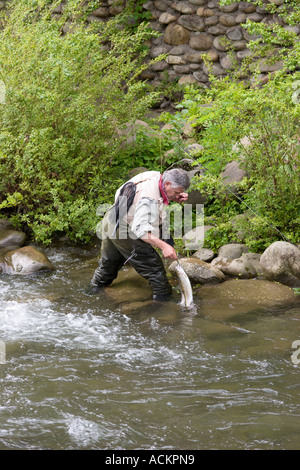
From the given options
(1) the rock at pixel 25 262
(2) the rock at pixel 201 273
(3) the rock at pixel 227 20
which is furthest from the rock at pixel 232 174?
(3) the rock at pixel 227 20

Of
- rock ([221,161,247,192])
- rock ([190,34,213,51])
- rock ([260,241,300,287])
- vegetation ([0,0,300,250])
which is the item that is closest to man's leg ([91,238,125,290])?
vegetation ([0,0,300,250])

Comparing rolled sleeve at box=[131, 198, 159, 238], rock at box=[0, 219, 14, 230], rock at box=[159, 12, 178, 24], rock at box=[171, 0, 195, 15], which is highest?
rock at box=[171, 0, 195, 15]

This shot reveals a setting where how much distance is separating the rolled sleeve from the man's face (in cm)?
17

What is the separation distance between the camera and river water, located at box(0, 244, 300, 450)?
12.0 feet

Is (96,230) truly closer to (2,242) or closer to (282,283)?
(2,242)

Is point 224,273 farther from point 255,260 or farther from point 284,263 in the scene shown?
point 284,263

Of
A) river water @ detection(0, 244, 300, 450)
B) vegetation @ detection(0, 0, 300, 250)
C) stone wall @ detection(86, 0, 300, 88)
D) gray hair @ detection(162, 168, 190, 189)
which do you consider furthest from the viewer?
stone wall @ detection(86, 0, 300, 88)

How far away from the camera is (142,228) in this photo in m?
5.48

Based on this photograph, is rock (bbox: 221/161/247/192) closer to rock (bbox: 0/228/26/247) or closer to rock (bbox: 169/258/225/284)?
rock (bbox: 169/258/225/284)

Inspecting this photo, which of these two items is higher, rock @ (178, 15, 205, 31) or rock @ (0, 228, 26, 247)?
rock @ (178, 15, 205, 31)

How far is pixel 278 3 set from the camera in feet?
32.2

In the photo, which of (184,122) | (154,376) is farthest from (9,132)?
(154,376)
